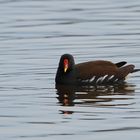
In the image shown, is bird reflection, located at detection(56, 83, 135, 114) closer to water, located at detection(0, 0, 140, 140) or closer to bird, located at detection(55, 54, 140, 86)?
water, located at detection(0, 0, 140, 140)

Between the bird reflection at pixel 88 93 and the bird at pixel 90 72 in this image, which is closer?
the bird reflection at pixel 88 93

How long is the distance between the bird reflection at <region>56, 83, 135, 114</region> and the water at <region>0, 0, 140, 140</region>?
16mm

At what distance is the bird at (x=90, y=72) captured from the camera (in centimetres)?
1961

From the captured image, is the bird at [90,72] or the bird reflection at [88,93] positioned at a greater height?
the bird at [90,72]

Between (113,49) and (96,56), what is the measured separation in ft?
3.14

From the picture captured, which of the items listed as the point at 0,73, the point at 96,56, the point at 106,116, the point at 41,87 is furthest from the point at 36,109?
the point at 96,56

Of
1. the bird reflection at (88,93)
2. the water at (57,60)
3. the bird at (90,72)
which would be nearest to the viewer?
the water at (57,60)

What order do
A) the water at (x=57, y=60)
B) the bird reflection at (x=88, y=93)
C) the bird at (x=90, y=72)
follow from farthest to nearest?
the bird at (x=90, y=72), the bird reflection at (x=88, y=93), the water at (x=57, y=60)

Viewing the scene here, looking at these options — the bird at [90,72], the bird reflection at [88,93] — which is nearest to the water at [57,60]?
the bird reflection at [88,93]

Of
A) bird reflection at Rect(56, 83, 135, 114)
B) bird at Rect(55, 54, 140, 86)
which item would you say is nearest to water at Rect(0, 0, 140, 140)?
bird reflection at Rect(56, 83, 135, 114)

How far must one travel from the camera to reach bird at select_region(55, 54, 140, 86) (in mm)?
19609

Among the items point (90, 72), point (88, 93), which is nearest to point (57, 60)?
point (90, 72)

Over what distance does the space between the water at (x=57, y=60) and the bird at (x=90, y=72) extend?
254 millimetres

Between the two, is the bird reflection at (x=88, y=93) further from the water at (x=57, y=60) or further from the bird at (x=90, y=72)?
the bird at (x=90, y=72)
